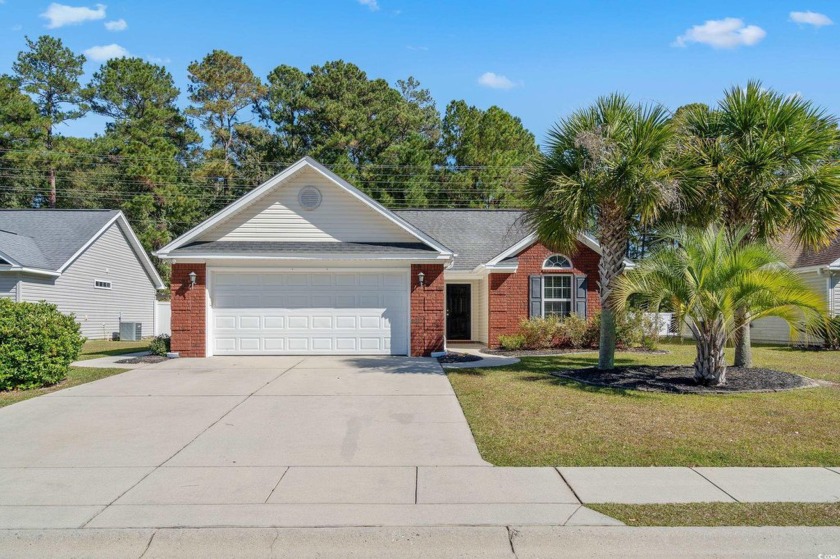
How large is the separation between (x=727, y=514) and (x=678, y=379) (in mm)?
6453

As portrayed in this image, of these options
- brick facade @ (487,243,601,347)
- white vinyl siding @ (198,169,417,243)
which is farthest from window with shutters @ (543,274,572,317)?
white vinyl siding @ (198,169,417,243)

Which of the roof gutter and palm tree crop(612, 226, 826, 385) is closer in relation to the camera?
palm tree crop(612, 226, 826, 385)

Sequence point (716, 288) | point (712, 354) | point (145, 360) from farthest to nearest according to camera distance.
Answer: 1. point (145, 360)
2. point (712, 354)
3. point (716, 288)

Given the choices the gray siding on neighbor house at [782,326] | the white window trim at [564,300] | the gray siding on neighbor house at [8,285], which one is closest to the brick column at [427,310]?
the white window trim at [564,300]

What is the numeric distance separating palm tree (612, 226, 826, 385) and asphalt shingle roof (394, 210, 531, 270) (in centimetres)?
975

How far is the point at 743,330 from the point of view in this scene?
1257 cm

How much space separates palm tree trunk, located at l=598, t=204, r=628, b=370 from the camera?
12.8 m

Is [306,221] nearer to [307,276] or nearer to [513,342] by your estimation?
[307,276]

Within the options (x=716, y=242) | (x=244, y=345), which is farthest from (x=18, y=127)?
(x=716, y=242)

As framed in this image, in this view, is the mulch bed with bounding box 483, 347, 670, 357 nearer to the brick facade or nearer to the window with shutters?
the brick facade

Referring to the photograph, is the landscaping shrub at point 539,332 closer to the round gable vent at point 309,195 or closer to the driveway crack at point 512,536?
the round gable vent at point 309,195

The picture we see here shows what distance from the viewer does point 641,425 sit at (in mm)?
8234

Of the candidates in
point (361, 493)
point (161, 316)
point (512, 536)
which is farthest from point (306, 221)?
point (161, 316)

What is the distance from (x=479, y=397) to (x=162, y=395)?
5.50 m
